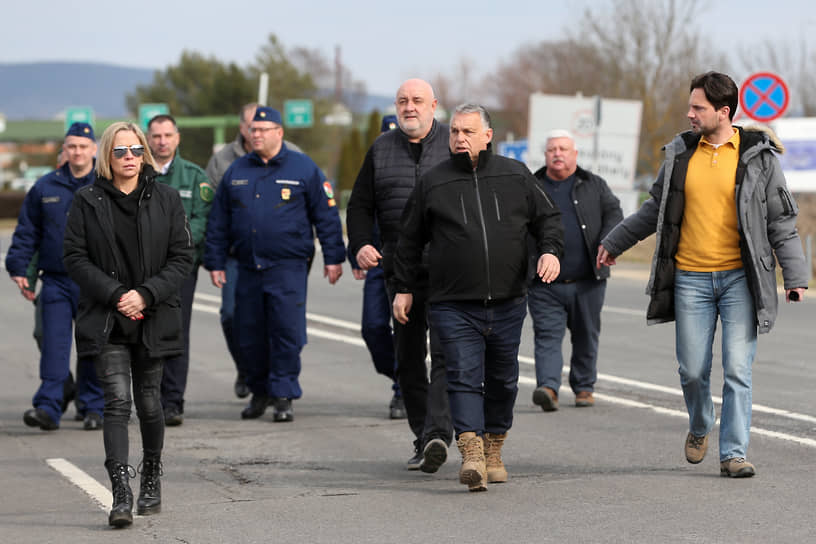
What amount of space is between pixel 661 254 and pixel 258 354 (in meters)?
3.70

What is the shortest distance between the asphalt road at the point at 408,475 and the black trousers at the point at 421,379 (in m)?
0.27

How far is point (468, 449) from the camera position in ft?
23.1

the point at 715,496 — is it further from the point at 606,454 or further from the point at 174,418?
the point at 174,418

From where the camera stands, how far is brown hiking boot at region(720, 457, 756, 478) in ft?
23.5

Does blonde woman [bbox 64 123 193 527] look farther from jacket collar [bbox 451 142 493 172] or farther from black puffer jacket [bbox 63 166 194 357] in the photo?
jacket collar [bbox 451 142 493 172]

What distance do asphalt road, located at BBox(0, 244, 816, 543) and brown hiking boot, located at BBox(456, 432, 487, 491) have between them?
95 mm

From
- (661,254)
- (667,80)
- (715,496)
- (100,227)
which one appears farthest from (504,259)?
(667,80)

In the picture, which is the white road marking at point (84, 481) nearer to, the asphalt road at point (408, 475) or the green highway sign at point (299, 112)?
the asphalt road at point (408, 475)

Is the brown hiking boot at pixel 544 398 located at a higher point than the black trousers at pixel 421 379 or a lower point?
lower

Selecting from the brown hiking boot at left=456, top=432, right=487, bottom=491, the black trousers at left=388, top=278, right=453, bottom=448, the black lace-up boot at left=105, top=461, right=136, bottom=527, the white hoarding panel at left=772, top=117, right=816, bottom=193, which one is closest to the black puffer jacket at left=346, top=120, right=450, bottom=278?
the black trousers at left=388, top=278, right=453, bottom=448

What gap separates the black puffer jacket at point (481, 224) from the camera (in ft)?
23.1

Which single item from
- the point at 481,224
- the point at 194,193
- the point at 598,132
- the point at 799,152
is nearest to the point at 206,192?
the point at 194,193

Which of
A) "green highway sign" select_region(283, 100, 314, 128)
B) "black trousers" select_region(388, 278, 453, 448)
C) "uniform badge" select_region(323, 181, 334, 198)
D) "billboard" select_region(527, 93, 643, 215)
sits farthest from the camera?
"green highway sign" select_region(283, 100, 314, 128)

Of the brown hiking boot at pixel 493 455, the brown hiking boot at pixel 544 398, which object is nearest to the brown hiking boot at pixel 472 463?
the brown hiking boot at pixel 493 455
